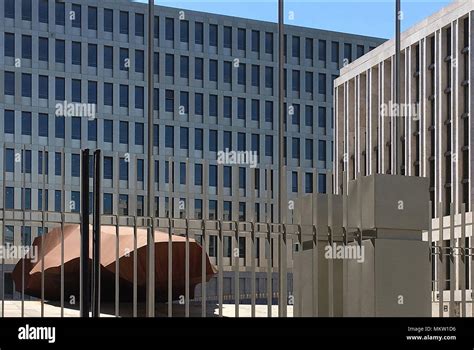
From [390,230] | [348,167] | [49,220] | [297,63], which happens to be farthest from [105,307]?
[297,63]

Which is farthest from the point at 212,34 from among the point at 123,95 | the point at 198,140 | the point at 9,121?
the point at 9,121

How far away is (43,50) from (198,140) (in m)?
13.3

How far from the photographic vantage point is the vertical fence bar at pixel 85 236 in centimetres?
984

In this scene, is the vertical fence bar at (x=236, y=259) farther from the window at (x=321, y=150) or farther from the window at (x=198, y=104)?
the window at (x=321, y=150)

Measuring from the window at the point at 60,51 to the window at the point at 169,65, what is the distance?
7735 millimetres

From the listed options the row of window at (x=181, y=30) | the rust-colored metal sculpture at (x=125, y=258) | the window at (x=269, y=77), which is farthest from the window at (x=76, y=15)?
the rust-colored metal sculpture at (x=125, y=258)

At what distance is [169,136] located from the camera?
73875 millimetres

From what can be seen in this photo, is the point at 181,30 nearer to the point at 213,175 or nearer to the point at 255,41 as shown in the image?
the point at 255,41

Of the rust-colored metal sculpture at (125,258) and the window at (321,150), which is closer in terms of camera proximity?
the rust-colored metal sculpture at (125,258)

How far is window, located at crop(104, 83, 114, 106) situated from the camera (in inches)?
2876

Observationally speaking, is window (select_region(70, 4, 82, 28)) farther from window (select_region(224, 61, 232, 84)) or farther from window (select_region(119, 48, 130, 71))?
window (select_region(224, 61, 232, 84))

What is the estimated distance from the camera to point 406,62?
63.8m

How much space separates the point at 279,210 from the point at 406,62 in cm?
5411
